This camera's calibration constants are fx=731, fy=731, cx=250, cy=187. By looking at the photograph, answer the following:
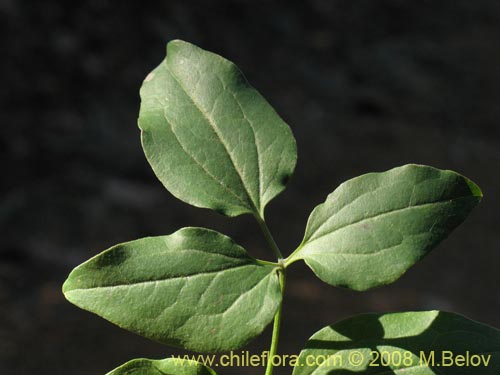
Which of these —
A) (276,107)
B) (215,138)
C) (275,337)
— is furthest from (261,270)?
(276,107)

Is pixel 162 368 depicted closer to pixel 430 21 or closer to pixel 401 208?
pixel 401 208

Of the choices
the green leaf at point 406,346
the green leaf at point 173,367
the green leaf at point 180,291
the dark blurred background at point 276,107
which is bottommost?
the dark blurred background at point 276,107

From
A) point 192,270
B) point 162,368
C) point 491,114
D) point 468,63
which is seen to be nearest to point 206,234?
point 192,270

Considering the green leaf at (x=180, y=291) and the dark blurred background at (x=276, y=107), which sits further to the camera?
the dark blurred background at (x=276, y=107)

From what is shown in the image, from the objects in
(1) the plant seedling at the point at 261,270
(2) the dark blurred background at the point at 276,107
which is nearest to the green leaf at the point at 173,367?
(1) the plant seedling at the point at 261,270

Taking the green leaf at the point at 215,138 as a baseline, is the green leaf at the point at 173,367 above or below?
below

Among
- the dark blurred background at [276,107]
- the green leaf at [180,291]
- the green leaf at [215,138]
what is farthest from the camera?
the dark blurred background at [276,107]

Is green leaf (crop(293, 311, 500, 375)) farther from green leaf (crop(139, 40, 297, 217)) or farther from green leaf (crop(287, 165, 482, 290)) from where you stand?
green leaf (crop(139, 40, 297, 217))

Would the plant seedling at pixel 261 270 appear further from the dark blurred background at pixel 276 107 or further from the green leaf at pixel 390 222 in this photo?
the dark blurred background at pixel 276 107
